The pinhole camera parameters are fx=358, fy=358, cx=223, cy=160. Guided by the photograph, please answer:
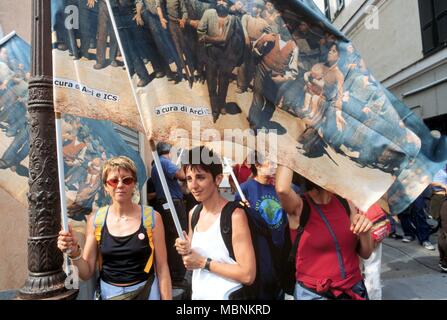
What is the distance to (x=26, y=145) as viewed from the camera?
3248mm

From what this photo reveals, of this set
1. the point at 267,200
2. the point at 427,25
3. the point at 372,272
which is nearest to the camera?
the point at 372,272

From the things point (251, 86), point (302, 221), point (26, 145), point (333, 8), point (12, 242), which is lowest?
point (12, 242)

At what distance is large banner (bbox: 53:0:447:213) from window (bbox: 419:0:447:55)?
1104 cm

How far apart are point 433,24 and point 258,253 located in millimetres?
12271

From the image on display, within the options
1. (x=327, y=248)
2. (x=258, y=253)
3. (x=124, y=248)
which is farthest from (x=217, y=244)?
(x=327, y=248)

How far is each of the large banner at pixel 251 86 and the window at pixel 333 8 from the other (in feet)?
55.3

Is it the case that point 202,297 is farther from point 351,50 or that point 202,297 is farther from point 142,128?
point 351,50

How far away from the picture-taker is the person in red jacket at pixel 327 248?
2381 millimetres

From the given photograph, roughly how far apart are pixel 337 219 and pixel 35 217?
7.14 ft

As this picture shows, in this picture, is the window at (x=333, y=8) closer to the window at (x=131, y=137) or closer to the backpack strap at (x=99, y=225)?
the window at (x=131, y=137)

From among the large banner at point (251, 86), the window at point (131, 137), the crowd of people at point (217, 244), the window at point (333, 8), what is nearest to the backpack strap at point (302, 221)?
the crowd of people at point (217, 244)

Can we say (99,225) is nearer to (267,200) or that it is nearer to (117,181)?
(117,181)
